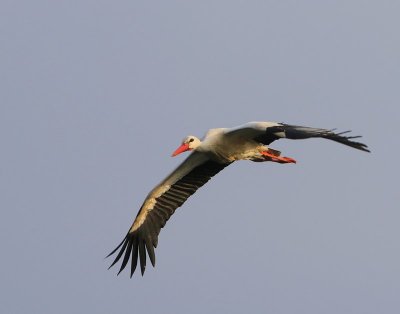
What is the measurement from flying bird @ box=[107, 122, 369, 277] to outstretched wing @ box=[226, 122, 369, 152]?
2 cm

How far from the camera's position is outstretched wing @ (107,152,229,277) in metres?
20.1

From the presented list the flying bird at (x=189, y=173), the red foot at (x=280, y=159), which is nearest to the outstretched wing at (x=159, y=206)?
the flying bird at (x=189, y=173)

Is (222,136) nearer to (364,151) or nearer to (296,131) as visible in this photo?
(296,131)

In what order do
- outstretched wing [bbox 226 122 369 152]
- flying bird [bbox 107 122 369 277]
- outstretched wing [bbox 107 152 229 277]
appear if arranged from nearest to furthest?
outstretched wing [bbox 226 122 369 152]
flying bird [bbox 107 122 369 277]
outstretched wing [bbox 107 152 229 277]

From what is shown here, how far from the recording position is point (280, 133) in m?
17.7

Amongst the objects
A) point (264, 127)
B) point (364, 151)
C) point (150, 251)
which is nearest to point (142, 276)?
point (150, 251)

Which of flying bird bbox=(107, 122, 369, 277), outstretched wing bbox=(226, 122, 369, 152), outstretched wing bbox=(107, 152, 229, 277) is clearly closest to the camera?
outstretched wing bbox=(226, 122, 369, 152)

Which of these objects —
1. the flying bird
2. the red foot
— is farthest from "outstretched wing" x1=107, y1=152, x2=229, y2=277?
the red foot

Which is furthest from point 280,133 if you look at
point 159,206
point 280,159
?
point 159,206

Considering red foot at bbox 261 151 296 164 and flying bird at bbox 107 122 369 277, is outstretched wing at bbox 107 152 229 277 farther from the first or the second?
red foot at bbox 261 151 296 164

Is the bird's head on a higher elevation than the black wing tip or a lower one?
higher

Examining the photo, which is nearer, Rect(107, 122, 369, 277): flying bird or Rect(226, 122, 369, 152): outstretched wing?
Rect(226, 122, 369, 152): outstretched wing

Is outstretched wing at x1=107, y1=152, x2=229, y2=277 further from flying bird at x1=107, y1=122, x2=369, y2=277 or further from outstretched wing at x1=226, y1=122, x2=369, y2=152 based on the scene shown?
outstretched wing at x1=226, y1=122, x2=369, y2=152

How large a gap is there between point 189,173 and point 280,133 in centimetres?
292
